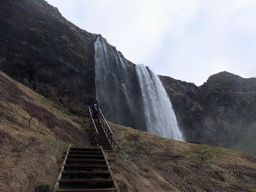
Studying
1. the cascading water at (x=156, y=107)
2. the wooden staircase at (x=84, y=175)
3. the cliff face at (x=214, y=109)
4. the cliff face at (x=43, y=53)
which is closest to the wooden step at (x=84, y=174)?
the wooden staircase at (x=84, y=175)

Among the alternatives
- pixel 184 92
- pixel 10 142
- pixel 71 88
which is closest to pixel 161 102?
pixel 184 92

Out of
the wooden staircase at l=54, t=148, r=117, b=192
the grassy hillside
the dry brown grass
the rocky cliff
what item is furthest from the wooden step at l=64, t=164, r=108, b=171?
the rocky cliff

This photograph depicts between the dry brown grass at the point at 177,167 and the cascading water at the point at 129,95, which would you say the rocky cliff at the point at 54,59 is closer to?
the cascading water at the point at 129,95

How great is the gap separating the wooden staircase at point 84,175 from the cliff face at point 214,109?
1463 inches

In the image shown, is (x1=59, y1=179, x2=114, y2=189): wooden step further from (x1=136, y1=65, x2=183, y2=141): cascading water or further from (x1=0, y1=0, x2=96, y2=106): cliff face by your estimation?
(x1=136, y1=65, x2=183, y2=141): cascading water

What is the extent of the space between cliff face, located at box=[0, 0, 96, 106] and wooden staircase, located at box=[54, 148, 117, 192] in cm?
1342

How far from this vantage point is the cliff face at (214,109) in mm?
42281

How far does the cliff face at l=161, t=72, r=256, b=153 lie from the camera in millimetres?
42281

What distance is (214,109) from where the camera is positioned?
4703 centimetres

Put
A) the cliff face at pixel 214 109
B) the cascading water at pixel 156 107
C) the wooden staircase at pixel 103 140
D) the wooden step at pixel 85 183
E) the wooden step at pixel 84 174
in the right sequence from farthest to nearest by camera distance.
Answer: the cliff face at pixel 214 109 < the cascading water at pixel 156 107 < the wooden staircase at pixel 103 140 < the wooden step at pixel 84 174 < the wooden step at pixel 85 183

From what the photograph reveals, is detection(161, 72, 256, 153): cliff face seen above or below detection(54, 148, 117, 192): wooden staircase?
above

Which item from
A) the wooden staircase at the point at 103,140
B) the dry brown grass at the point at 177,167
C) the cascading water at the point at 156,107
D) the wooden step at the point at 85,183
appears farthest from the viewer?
the cascading water at the point at 156,107

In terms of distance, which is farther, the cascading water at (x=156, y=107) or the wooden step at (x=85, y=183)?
the cascading water at (x=156, y=107)

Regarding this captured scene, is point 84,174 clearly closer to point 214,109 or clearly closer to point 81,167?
point 81,167
